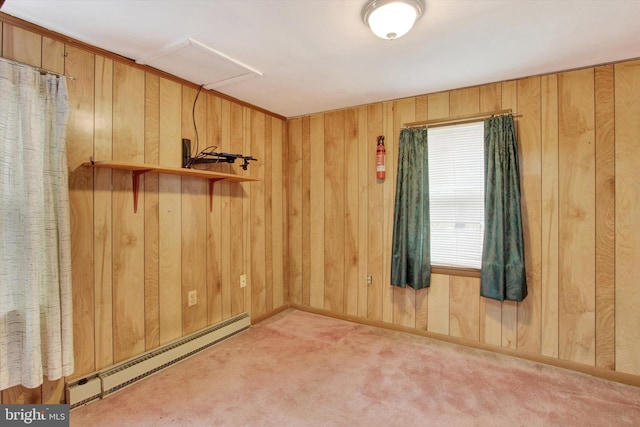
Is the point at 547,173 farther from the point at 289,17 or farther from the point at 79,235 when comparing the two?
the point at 79,235

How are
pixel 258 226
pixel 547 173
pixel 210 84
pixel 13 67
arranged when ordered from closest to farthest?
1. pixel 13 67
2. pixel 547 173
3. pixel 210 84
4. pixel 258 226

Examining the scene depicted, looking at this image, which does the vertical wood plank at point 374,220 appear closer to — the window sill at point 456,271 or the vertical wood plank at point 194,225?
the window sill at point 456,271

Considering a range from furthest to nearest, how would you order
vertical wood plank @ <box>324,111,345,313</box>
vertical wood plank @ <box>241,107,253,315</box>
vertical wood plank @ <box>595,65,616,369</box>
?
vertical wood plank @ <box>324,111,345,313</box>
vertical wood plank @ <box>241,107,253,315</box>
vertical wood plank @ <box>595,65,616,369</box>

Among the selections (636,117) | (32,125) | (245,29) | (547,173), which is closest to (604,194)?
(547,173)

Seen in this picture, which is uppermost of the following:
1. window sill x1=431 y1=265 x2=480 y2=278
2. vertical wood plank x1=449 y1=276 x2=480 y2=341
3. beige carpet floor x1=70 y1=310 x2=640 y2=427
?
window sill x1=431 y1=265 x2=480 y2=278

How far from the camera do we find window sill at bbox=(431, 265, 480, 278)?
2662 millimetres

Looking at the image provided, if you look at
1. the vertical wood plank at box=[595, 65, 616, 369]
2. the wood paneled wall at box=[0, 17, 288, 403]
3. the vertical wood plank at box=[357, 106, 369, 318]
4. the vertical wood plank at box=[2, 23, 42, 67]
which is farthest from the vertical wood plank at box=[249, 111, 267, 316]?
the vertical wood plank at box=[595, 65, 616, 369]

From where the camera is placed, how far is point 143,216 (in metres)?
2.26

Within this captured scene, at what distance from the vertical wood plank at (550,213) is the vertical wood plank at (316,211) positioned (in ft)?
6.51

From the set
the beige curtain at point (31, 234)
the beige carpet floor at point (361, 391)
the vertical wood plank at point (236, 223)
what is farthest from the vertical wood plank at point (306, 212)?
the beige curtain at point (31, 234)

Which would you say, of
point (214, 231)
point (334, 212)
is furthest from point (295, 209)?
point (214, 231)

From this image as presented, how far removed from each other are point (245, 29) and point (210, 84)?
0.92 metres

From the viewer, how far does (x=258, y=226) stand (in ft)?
10.7

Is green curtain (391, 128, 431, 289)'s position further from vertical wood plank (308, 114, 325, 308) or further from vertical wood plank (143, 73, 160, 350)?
vertical wood plank (143, 73, 160, 350)
